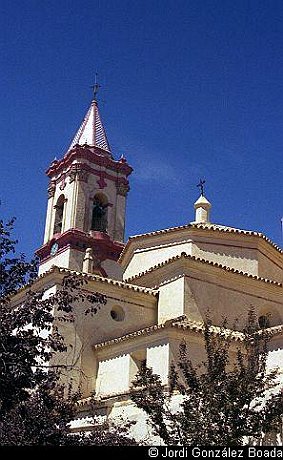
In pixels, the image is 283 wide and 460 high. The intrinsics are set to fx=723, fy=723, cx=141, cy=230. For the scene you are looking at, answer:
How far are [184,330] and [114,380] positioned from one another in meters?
3.24

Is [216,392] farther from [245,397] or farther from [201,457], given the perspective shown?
[201,457]

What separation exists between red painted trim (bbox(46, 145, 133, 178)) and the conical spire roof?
2.84 ft

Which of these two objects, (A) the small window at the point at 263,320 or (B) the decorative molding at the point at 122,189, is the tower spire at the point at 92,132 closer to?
(B) the decorative molding at the point at 122,189

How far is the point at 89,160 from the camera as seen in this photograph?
132ft

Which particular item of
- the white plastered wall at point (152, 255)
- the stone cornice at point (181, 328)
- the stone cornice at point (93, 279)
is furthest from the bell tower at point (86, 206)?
the stone cornice at point (181, 328)

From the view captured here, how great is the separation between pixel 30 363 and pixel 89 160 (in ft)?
93.1

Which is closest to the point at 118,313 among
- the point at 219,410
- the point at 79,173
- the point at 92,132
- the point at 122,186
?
the point at 219,410

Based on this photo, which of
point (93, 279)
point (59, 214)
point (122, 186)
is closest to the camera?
point (93, 279)

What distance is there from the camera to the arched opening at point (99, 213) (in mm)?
39125

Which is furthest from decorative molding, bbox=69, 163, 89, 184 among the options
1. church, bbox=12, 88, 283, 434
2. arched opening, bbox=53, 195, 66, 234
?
church, bbox=12, 88, 283, 434

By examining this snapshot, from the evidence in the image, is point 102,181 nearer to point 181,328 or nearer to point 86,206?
point 86,206

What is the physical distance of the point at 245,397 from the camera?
12742mm

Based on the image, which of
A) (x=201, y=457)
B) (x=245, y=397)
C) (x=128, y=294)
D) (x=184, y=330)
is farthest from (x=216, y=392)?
(x=128, y=294)

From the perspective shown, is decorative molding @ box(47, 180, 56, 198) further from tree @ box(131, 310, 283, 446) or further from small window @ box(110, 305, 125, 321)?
tree @ box(131, 310, 283, 446)
